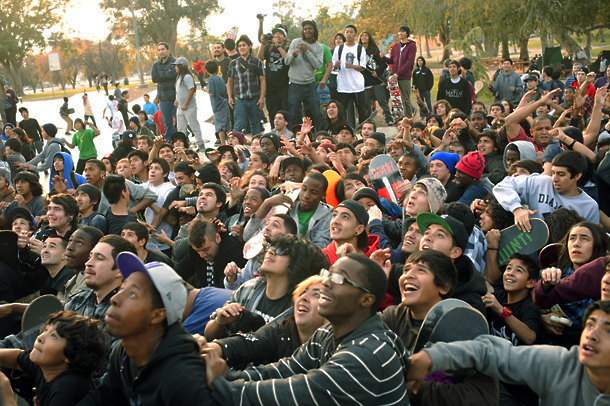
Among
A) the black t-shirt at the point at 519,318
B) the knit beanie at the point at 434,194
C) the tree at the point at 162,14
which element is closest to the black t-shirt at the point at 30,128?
the knit beanie at the point at 434,194

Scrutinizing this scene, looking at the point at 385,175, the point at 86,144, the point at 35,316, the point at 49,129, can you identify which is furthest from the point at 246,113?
the point at 35,316

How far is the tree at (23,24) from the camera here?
46.9 meters

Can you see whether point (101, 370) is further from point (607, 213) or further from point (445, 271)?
point (607, 213)

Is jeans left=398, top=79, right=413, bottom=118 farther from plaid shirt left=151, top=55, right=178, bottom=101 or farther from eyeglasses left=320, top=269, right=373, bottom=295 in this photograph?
eyeglasses left=320, top=269, right=373, bottom=295

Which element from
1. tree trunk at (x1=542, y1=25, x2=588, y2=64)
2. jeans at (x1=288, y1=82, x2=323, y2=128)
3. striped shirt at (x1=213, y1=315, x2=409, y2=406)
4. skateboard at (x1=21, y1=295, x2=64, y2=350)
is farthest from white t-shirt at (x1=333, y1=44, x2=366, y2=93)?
tree trunk at (x1=542, y1=25, x2=588, y2=64)

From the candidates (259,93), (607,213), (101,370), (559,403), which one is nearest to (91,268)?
(101,370)

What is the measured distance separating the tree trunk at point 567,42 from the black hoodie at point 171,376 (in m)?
24.5

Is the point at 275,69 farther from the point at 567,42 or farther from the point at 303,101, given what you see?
the point at 567,42

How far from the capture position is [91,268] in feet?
11.7

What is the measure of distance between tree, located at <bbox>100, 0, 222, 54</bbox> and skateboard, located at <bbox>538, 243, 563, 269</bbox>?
49.9 m

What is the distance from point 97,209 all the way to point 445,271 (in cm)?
472

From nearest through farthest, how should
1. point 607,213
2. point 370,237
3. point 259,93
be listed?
point 370,237, point 607,213, point 259,93

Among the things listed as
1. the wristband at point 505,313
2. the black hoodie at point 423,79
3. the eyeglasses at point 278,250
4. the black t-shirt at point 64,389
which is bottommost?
the wristband at point 505,313

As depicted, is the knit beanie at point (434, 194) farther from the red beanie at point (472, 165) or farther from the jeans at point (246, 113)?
the jeans at point (246, 113)
